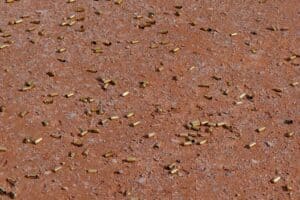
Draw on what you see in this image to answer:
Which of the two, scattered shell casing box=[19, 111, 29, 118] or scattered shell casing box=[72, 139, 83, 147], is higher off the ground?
scattered shell casing box=[19, 111, 29, 118]

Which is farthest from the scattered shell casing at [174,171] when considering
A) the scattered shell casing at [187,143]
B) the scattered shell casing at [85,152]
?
the scattered shell casing at [85,152]

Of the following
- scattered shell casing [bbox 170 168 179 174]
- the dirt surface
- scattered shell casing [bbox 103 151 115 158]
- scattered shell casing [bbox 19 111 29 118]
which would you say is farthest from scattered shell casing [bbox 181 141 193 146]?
scattered shell casing [bbox 19 111 29 118]

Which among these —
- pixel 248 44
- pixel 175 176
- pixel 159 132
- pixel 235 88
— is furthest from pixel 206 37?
pixel 175 176

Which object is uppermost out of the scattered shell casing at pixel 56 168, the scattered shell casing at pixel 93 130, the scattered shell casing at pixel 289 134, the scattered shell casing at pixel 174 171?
the scattered shell casing at pixel 289 134

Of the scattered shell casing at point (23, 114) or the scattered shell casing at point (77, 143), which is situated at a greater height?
the scattered shell casing at point (23, 114)

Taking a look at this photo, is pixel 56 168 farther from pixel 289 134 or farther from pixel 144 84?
pixel 289 134

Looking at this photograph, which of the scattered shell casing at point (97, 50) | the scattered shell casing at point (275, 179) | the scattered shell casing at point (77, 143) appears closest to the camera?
the scattered shell casing at point (275, 179)

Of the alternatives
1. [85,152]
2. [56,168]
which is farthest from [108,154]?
[56,168]

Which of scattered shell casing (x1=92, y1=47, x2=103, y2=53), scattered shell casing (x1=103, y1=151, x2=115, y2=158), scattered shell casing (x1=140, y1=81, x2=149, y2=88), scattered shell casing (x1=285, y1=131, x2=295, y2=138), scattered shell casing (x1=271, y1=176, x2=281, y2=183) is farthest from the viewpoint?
scattered shell casing (x1=92, y1=47, x2=103, y2=53)

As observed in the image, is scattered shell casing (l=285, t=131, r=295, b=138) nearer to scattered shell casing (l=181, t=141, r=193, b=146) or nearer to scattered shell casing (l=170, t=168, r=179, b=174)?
scattered shell casing (l=181, t=141, r=193, b=146)

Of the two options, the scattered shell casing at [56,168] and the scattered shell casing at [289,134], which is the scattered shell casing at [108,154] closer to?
the scattered shell casing at [56,168]
